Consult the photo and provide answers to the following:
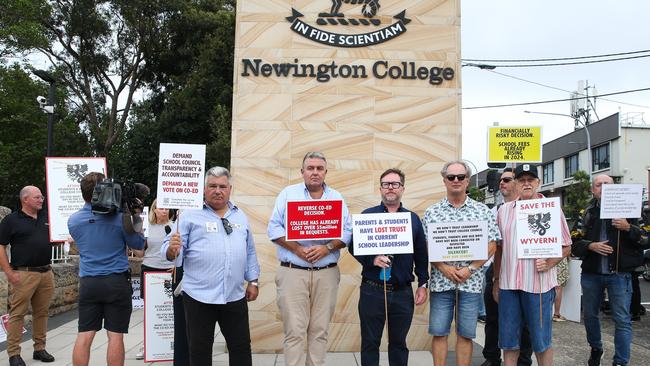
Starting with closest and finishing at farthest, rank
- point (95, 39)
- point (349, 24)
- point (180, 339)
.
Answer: point (180, 339) < point (349, 24) < point (95, 39)

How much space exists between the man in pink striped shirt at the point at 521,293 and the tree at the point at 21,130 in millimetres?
25816

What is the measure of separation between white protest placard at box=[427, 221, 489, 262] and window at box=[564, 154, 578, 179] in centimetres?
4184

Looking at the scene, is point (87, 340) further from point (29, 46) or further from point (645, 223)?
point (29, 46)

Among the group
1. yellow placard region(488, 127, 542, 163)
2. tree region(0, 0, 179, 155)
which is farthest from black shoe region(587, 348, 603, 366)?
tree region(0, 0, 179, 155)

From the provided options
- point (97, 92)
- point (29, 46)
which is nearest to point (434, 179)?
point (29, 46)

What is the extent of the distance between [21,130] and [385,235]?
31.0 meters

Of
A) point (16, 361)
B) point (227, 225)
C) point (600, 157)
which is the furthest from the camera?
point (600, 157)

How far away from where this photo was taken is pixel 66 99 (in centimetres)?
3048

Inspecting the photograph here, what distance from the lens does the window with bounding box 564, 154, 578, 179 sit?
42625 millimetres

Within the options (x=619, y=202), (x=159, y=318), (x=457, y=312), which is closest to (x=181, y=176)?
(x=159, y=318)

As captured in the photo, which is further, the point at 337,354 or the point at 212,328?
the point at 337,354

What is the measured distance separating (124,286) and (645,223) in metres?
7.84

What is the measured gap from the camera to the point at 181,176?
452 cm

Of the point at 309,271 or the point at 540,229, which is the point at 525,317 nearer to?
the point at 540,229
